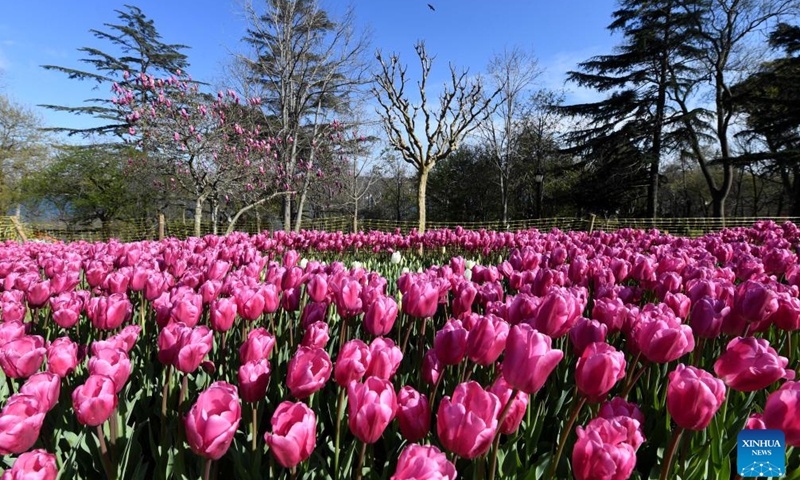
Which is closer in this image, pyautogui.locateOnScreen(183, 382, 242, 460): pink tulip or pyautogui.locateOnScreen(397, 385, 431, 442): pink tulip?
pyautogui.locateOnScreen(183, 382, 242, 460): pink tulip

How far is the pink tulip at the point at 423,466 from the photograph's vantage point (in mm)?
694

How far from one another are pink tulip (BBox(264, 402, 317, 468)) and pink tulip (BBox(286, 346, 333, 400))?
11 cm

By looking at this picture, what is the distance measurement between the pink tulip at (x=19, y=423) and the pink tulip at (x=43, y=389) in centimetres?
6

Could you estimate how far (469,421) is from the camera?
79cm

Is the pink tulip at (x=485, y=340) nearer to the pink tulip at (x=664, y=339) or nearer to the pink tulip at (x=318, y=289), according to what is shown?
the pink tulip at (x=664, y=339)

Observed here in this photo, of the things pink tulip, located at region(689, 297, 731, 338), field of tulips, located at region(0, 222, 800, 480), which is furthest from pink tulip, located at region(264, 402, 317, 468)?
pink tulip, located at region(689, 297, 731, 338)

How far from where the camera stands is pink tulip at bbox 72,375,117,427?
872 mm

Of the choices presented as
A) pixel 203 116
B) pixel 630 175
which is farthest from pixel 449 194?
pixel 203 116

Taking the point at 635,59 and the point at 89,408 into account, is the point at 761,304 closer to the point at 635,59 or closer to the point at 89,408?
the point at 89,408

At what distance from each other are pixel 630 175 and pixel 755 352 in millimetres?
28738

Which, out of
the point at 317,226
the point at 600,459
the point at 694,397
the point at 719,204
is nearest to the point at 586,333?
the point at 694,397

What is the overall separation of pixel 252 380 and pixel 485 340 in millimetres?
553

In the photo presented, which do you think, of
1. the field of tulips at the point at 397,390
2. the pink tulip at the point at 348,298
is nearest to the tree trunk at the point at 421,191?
the field of tulips at the point at 397,390

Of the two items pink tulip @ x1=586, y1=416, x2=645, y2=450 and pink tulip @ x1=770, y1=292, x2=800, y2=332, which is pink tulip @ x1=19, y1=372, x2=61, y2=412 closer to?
A: pink tulip @ x1=586, y1=416, x2=645, y2=450
